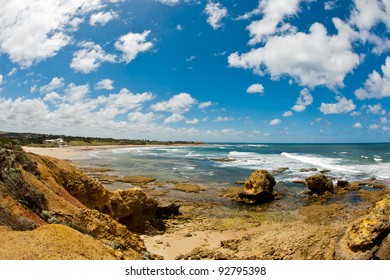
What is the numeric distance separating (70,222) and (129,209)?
7285 mm

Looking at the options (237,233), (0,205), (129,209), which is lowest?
(237,233)

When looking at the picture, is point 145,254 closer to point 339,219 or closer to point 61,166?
point 61,166

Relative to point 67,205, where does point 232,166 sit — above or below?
below

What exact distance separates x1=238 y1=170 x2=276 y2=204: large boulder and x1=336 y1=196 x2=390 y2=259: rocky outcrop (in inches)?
689

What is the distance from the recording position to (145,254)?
524 inches

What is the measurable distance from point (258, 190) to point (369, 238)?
18.5m

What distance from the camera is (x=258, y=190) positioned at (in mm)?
28203

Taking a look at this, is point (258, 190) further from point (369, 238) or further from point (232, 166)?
point (232, 166)

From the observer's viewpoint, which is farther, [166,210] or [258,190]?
[258,190]

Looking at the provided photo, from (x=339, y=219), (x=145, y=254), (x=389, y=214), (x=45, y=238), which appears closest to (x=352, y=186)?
(x=339, y=219)

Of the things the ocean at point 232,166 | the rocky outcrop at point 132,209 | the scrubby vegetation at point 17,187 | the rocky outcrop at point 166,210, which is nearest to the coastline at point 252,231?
the rocky outcrop at point 166,210

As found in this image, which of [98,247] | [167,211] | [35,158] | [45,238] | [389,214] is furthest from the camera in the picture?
[167,211]

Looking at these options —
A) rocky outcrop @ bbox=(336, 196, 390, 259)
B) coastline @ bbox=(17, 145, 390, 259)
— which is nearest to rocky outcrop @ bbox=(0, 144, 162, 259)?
coastline @ bbox=(17, 145, 390, 259)

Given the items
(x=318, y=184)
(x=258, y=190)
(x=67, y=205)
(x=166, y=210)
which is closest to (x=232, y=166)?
(x=318, y=184)
